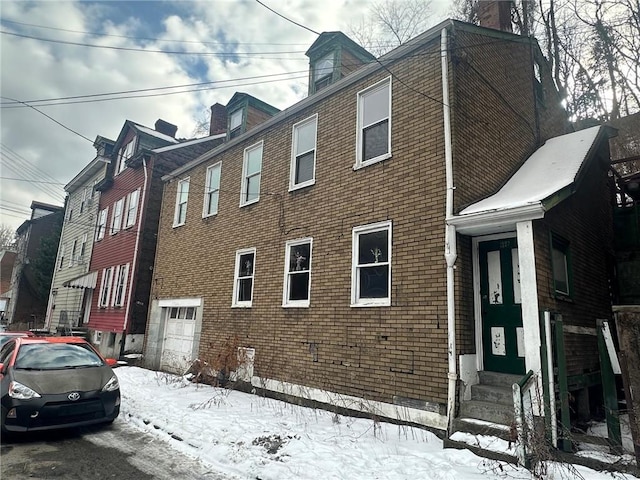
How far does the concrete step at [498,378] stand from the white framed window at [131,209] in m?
16.2

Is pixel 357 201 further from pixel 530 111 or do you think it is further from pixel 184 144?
pixel 184 144

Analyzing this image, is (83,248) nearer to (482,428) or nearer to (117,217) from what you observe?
(117,217)

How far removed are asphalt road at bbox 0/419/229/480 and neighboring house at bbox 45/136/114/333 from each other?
50.8 ft

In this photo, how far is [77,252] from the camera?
2423 centimetres

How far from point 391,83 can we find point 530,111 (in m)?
4.61

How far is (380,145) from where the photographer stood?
8.70 m

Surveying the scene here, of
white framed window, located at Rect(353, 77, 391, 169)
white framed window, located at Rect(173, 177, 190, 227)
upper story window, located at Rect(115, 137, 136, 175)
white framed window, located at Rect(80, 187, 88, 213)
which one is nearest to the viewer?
white framed window, located at Rect(353, 77, 391, 169)

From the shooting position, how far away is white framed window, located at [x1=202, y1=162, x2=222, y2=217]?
13.7 metres

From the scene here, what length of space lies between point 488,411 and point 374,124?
6097 millimetres

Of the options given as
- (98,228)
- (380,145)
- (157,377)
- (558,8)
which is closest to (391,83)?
(380,145)

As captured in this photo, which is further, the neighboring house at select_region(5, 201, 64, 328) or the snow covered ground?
the neighboring house at select_region(5, 201, 64, 328)

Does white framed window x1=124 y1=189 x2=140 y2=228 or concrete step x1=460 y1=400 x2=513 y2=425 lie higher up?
white framed window x1=124 y1=189 x2=140 y2=228

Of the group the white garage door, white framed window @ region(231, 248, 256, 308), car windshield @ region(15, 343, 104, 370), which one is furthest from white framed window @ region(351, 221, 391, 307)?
the white garage door

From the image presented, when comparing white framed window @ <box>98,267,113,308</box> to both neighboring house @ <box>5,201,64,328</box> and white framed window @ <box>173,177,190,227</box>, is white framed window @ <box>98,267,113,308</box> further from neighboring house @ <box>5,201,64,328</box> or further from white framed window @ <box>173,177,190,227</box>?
neighboring house @ <box>5,201,64,328</box>
